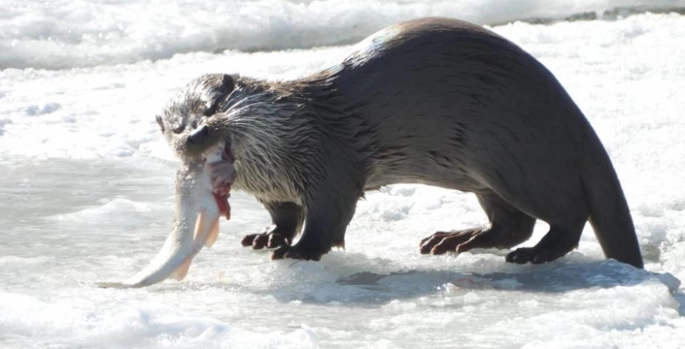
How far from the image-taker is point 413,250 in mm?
4098

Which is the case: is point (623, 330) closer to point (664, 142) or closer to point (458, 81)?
point (458, 81)

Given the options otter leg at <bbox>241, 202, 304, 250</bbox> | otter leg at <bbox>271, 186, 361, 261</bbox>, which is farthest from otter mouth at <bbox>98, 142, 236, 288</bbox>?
otter leg at <bbox>241, 202, 304, 250</bbox>

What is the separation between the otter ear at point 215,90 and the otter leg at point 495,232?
0.74 metres

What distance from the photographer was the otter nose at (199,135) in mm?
3697

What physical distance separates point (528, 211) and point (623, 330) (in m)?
0.90

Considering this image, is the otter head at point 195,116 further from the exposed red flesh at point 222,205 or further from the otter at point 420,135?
the exposed red flesh at point 222,205

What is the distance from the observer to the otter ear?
384 cm

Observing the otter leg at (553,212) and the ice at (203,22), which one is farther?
the ice at (203,22)

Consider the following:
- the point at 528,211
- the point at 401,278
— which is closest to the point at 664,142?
the point at 528,211

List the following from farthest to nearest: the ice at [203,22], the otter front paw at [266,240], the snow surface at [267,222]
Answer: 1. the ice at [203,22]
2. the otter front paw at [266,240]
3. the snow surface at [267,222]

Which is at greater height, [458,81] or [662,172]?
[458,81]

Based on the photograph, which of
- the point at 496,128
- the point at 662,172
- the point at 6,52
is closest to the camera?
the point at 496,128

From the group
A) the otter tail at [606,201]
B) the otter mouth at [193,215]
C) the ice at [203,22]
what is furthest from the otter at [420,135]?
the ice at [203,22]

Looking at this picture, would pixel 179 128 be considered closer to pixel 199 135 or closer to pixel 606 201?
pixel 199 135
